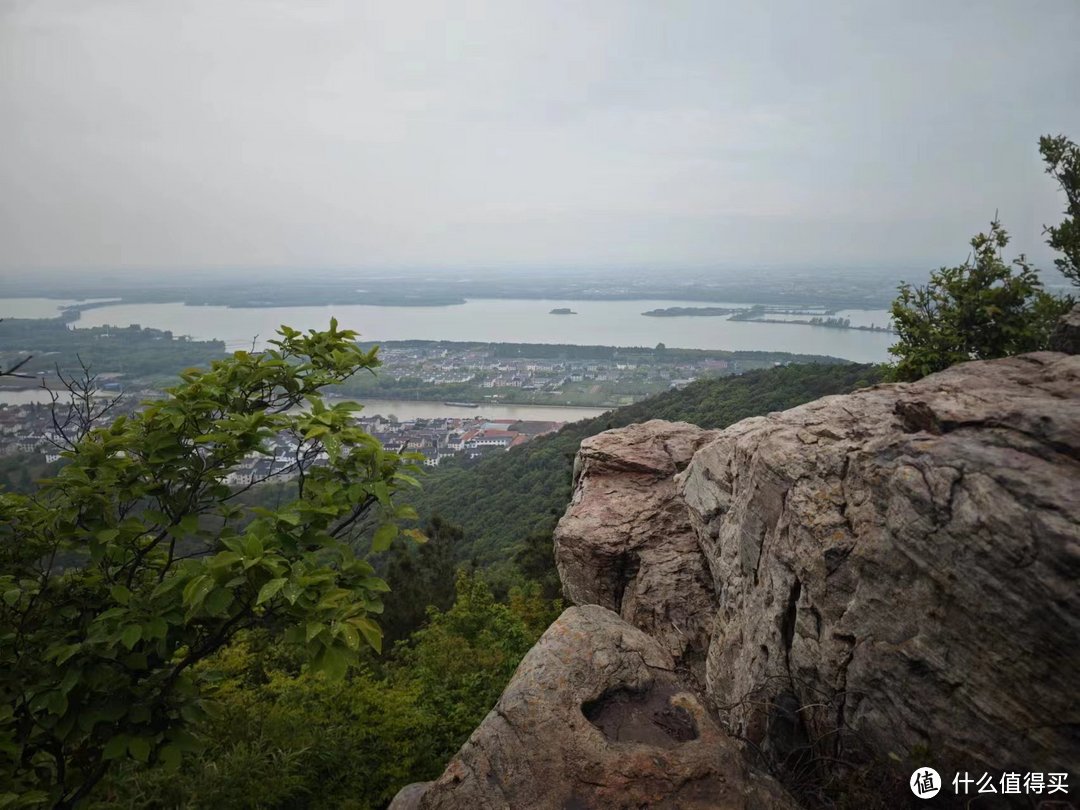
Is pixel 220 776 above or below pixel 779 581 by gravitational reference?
below

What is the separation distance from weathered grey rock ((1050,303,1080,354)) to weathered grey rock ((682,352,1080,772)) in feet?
3.64

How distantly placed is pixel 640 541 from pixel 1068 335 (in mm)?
5463

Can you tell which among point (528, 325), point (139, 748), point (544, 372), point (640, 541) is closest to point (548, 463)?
point (640, 541)

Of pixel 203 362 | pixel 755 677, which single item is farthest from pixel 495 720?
pixel 203 362

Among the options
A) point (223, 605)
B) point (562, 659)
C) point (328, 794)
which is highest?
point (223, 605)

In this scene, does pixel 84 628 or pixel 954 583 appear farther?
pixel 954 583

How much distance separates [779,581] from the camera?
17.1ft

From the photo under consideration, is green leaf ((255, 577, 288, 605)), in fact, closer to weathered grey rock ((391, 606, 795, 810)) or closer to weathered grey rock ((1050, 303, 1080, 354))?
weathered grey rock ((391, 606, 795, 810))

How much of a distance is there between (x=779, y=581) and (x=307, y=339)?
4484 millimetres

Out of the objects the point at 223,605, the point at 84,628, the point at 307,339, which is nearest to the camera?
the point at 223,605

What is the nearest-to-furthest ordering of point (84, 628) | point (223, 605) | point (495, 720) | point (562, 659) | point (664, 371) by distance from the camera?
1. point (223, 605)
2. point (84, 628)
3. point (495, 720)
4. point (562, 659)
5. point (664, 371)

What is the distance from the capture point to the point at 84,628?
124 inches

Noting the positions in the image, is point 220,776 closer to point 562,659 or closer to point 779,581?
point 562,659

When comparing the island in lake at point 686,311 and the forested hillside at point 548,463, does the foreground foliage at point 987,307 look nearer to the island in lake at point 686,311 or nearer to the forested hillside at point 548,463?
the forested hillside at point 548,463
